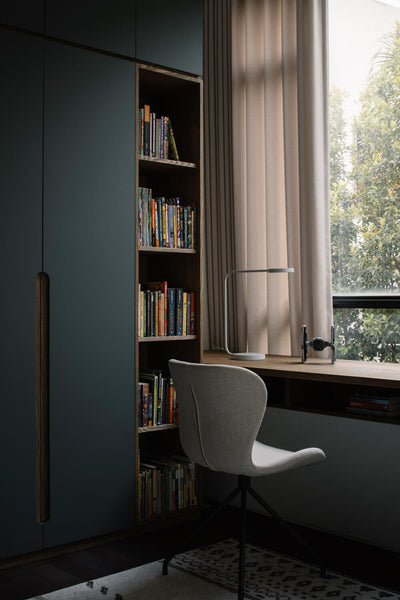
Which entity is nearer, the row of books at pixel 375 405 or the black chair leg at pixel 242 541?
the black chair leg at pixel 242 541

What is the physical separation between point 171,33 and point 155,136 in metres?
0.50

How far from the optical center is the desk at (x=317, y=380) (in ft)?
9.85

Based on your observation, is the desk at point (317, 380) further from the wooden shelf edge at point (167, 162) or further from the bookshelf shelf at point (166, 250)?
the wooden shelf edge at point (167, 162)

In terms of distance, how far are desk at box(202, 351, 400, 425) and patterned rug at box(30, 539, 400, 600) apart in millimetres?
703

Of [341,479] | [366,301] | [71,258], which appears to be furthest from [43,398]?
[366,301]

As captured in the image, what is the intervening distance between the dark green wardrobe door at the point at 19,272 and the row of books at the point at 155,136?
571 mm

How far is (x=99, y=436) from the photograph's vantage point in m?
3.04

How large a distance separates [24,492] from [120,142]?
64.0 inches

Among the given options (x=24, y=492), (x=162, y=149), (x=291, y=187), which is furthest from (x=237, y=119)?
(x=24, y=492)

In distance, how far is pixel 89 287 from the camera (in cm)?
301

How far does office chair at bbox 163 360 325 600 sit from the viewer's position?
8.04 feet

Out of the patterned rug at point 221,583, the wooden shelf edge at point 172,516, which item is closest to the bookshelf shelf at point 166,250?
the wooden shelf edge at point 172,516

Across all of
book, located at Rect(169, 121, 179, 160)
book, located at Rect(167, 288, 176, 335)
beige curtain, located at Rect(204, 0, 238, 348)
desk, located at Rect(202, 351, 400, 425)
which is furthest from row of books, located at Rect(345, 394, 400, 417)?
book, located at Rect(169, 121, 179, 160)

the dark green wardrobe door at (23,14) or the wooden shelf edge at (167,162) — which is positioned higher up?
→ the dark green wardrobe door at (23,14)
